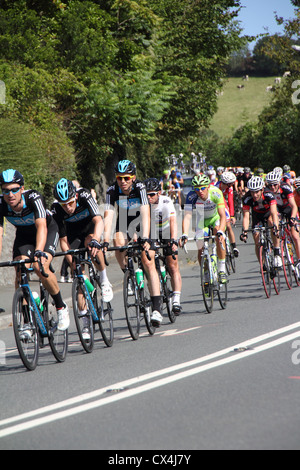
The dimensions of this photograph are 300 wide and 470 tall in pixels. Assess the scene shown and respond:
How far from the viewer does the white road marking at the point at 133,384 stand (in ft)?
18.6

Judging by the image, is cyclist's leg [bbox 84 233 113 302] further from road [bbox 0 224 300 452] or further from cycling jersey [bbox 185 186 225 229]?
cycling jersey [bbox 185 186 225 229]

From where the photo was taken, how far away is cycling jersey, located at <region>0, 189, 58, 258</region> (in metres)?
8.05

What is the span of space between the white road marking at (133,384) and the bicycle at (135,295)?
4.82 ft

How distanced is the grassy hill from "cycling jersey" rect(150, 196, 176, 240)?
10624 centimetres

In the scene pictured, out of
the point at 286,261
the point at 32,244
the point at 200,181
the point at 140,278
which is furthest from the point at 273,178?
the point at 32,244

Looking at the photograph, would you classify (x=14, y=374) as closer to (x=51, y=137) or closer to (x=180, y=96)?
(x=51, y=137)

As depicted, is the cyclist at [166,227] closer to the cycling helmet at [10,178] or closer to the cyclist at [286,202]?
the cycling helmet at [10,178]

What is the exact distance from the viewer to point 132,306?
9.05 metres

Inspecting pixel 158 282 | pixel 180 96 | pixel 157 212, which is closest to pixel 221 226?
pixel 157 212

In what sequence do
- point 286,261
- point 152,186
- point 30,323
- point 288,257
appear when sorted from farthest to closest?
point 286,261, point 288,257, point 152,186, point 30,323

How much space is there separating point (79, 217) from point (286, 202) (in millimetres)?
6070

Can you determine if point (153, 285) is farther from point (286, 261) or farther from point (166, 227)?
point (286, 261)
